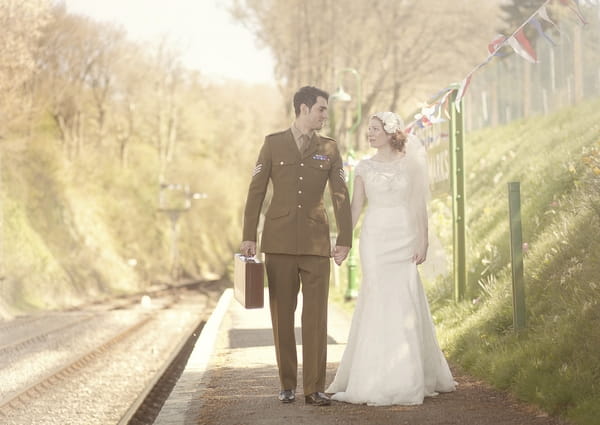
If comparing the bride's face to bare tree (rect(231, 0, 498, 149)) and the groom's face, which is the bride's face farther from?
bare tree (rect(231, 0, 498, 149))

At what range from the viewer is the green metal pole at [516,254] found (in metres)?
7.84

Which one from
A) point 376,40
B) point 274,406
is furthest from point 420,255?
point 376,40

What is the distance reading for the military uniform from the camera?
662cm

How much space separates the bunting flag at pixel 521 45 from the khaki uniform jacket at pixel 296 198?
2.34m

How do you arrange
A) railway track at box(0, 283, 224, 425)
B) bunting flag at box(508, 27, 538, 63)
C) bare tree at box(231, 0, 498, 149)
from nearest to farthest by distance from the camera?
1. bunting flag at box(508, 27, 538, 63)
2. railway track at box(0, 283, 224, 425)
3. bare tree at box(231, 0, 498, 149)

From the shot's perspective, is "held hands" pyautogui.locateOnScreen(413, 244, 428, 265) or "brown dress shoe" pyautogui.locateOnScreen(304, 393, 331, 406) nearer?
"brown dress shoe" pyautogui.locateOnScreen(304, 393, 331, 406)

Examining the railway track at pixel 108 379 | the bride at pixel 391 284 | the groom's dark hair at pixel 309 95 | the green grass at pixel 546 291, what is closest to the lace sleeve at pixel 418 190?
the bride at pixel 391 284

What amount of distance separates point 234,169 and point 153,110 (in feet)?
35.1

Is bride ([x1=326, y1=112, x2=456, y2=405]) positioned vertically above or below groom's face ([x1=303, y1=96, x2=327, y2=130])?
below

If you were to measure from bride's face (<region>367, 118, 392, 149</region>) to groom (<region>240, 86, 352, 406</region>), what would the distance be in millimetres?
518

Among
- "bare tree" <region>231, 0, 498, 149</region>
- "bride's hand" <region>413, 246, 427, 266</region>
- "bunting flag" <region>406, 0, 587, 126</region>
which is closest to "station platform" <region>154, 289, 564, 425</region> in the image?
"bride's hand" <region>413, 246, 427, 266</region>

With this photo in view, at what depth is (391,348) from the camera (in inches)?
267

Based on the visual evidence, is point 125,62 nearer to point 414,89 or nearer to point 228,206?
point 228,206

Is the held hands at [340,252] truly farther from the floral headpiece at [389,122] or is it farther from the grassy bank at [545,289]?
the grassy bank at [545,289]
